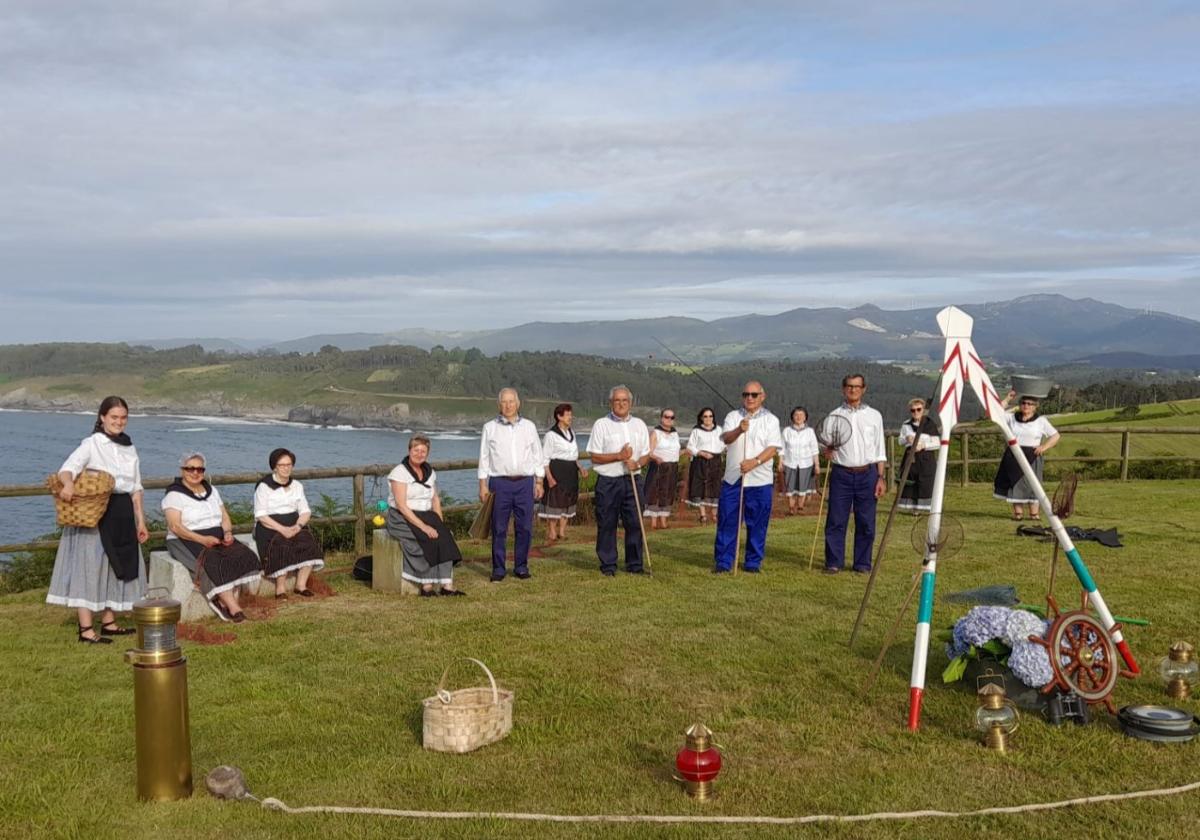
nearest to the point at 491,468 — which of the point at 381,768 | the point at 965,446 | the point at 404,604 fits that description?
the point at 404,604

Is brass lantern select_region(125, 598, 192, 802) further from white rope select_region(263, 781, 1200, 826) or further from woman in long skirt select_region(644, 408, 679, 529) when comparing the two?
woman in long skirt select_region(644, 408, 679, 529)

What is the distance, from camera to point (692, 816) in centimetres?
457

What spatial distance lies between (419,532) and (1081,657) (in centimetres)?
580

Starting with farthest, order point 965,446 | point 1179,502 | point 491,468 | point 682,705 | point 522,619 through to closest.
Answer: point 965,446, point 1179,502, point 491,468, point 522,619, point 682,705

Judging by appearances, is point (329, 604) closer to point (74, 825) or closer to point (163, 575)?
point (163, 575)

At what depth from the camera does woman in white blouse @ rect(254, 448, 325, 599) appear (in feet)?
31.3

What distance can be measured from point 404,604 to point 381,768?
4144 mm

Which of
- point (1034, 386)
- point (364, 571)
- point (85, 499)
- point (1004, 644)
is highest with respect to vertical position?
point (1034, 386)

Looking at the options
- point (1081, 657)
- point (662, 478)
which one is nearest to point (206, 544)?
point (1081, 657)

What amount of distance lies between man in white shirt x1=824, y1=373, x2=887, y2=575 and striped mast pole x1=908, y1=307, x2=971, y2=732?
4.23 metres

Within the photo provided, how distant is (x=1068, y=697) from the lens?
5.70 metres

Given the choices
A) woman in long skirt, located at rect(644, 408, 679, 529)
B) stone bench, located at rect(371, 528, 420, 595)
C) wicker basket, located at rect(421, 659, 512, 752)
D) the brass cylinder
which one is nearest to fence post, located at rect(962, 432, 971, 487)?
woman in long skirt, located at rect(644, 408, 679, 529)

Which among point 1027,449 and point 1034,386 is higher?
point 1034,386

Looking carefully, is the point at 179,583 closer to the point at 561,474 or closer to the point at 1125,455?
the point at 561,474
